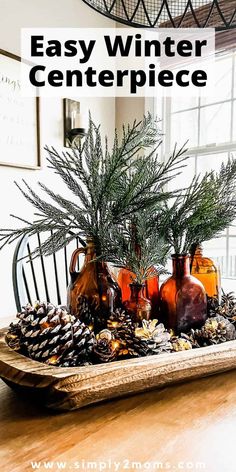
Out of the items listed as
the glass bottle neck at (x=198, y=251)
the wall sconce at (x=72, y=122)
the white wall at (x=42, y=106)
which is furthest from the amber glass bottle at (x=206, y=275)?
the wall sconce at (x=72, y=122)

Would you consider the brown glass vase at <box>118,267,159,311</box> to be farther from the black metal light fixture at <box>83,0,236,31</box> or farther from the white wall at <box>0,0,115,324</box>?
the white wall at <box>0,0,115,324</box>

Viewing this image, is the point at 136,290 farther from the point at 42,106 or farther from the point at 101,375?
the point at 42,106

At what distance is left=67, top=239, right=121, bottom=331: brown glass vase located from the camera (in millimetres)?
760

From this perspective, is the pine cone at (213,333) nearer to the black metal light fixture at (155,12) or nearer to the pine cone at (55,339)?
the pine cone at (55,339)

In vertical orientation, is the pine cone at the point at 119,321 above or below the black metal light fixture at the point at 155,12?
below

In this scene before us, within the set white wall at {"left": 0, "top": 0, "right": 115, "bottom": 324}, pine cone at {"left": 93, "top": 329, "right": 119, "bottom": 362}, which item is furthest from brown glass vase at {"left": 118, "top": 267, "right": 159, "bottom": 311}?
white wall at {"left": 0, "top": 0, "right": 115, "bottom": 324}

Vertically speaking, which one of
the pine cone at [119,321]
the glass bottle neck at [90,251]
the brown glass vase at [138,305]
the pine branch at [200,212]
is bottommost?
the pine cone at [119,321]

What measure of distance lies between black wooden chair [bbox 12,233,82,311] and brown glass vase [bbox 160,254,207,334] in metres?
0.63

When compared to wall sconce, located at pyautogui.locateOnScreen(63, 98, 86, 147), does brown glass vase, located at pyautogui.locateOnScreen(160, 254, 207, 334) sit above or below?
below

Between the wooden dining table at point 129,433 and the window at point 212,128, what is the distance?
69.7 inches

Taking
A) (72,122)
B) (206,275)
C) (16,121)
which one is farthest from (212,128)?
(206,275)

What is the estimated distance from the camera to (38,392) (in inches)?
21.5

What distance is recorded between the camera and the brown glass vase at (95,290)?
0.76 metres

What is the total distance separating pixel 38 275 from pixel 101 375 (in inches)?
71.3
